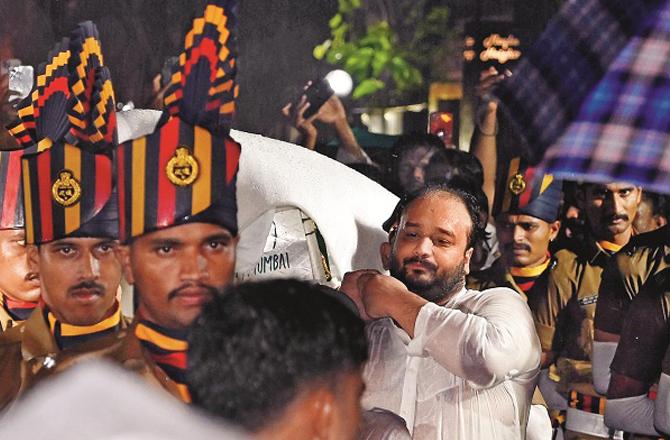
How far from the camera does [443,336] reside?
305cm

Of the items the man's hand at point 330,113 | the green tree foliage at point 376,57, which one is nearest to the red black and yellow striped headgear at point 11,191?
the man's hand at point 330,113

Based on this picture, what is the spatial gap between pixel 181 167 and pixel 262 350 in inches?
60.9

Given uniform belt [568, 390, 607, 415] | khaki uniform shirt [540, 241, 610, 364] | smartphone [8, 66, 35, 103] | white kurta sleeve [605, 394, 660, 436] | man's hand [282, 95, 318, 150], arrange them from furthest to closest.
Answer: man's hand [282, 95, 318, 150]
khaki uniform shirt [540, 241, 610, 364]
uniform belt [568, 390, 607, 415]
smartphone [8, 66, 35, 103]
white kurta sleeve [605, 394, 660, 436]

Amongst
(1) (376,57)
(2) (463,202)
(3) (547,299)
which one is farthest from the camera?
(1) (376,57)

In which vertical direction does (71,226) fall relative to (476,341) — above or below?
above

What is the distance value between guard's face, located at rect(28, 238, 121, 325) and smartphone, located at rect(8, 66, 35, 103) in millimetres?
→ 1113

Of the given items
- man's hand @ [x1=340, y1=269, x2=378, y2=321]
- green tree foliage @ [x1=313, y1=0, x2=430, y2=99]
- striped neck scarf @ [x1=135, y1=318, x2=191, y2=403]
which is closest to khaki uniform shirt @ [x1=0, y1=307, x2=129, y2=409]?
striped neck scarf @ [x1=135, y1=318, x2=191, y2=403]

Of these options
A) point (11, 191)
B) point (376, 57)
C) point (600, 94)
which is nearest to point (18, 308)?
point (11, 191)

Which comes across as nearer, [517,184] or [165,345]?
[165,345]

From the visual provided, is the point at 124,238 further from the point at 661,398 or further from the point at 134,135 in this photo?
the point at 661,398

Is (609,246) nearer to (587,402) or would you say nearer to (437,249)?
(587,402)

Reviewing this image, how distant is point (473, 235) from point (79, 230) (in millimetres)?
1064

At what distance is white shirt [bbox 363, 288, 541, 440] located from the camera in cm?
305

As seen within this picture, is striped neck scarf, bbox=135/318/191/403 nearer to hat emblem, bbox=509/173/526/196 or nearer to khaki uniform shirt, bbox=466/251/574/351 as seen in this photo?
A: khaki uniform shirt, bbox=466/251/574/351
